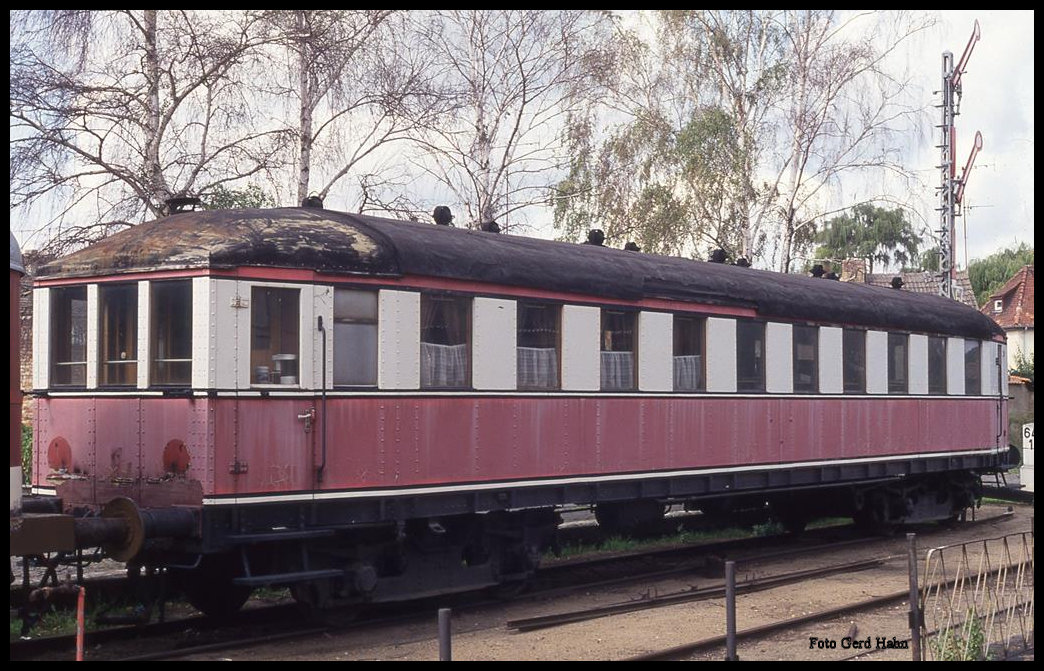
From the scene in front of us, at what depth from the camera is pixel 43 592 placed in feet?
33.0

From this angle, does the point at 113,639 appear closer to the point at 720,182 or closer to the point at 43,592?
the point at 43,592

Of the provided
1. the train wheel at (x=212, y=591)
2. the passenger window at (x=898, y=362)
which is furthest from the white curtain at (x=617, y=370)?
the passenger window at (x=898, y=362)

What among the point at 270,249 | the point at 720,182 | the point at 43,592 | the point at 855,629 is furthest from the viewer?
the point at 720,182

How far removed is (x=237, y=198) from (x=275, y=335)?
14.4m

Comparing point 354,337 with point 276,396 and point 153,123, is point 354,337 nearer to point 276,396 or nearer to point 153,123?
point 276,396

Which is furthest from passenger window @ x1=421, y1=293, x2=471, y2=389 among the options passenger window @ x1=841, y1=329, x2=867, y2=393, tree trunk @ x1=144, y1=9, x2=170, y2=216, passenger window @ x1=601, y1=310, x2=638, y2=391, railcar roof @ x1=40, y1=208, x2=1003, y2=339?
tree trunk @ x1=144, y1=9, x2=170, y2=216

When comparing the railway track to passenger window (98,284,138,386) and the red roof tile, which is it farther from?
the red roof tile

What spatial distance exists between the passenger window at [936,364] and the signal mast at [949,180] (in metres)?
7.53

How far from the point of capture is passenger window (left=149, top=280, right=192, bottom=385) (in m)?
10.7

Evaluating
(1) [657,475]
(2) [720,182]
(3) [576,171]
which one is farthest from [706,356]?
(2) [720,182]

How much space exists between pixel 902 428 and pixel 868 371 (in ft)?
4.47

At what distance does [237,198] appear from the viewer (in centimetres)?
2467

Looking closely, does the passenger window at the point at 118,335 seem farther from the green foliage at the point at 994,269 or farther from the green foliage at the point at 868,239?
the green foliage at the point at 994,269

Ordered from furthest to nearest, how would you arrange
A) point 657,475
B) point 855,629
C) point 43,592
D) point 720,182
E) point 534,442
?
point 720,182
point 657,475
point 534,442
point 855,629
point 43,592
